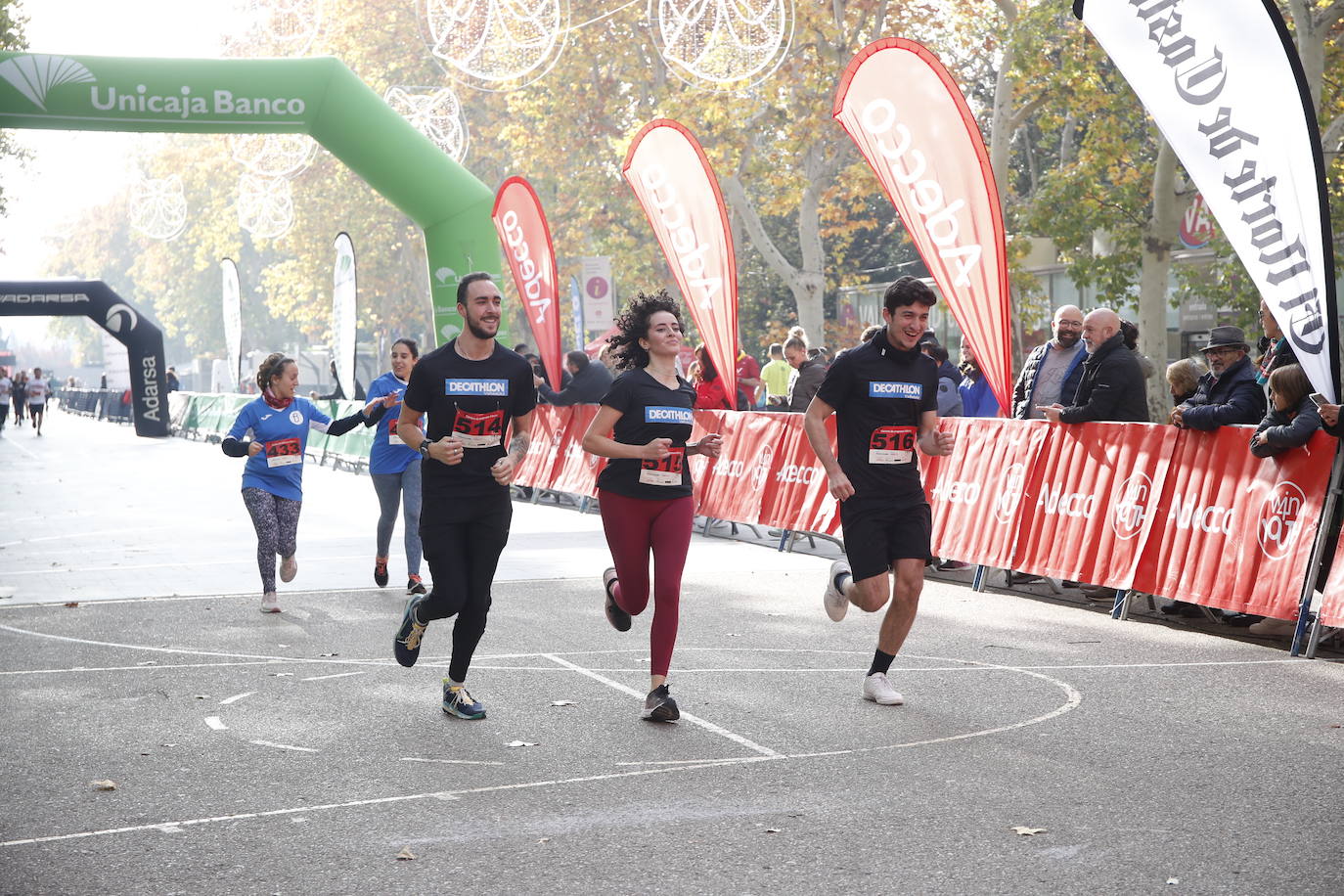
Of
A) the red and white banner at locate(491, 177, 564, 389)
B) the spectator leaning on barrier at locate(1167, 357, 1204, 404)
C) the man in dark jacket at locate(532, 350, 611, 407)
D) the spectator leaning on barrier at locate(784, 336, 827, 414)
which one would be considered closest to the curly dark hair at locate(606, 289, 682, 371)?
the spectator leaning on barrier at locate(1167, 357, 1204, 404)

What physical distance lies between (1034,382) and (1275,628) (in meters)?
3.13

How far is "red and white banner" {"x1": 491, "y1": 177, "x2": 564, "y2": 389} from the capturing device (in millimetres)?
20578

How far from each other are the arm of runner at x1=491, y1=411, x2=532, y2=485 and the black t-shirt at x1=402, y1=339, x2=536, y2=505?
54mm

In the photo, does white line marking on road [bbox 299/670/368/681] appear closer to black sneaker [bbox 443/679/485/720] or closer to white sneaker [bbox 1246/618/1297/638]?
black sneaker [bbox 443/679/485/720]

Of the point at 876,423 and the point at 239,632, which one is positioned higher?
the point at 876,423

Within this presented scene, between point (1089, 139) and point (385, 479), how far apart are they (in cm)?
1479

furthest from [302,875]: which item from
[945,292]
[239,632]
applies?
[945,292]

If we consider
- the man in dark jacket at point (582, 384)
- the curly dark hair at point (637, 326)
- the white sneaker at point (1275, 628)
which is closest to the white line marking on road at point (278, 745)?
the curly dark hair at point (637, 326)

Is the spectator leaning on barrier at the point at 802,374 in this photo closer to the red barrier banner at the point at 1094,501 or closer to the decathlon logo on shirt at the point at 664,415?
the red barrier banner at the point at 1094,501

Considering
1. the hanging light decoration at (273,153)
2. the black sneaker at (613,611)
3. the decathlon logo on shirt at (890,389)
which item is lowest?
the black sneaker at (613,611)

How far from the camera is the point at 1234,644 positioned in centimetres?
908

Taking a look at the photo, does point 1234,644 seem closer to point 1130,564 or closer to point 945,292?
point 1130,564

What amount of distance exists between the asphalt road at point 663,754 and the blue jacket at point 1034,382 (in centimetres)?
159

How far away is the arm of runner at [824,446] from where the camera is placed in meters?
7.20
